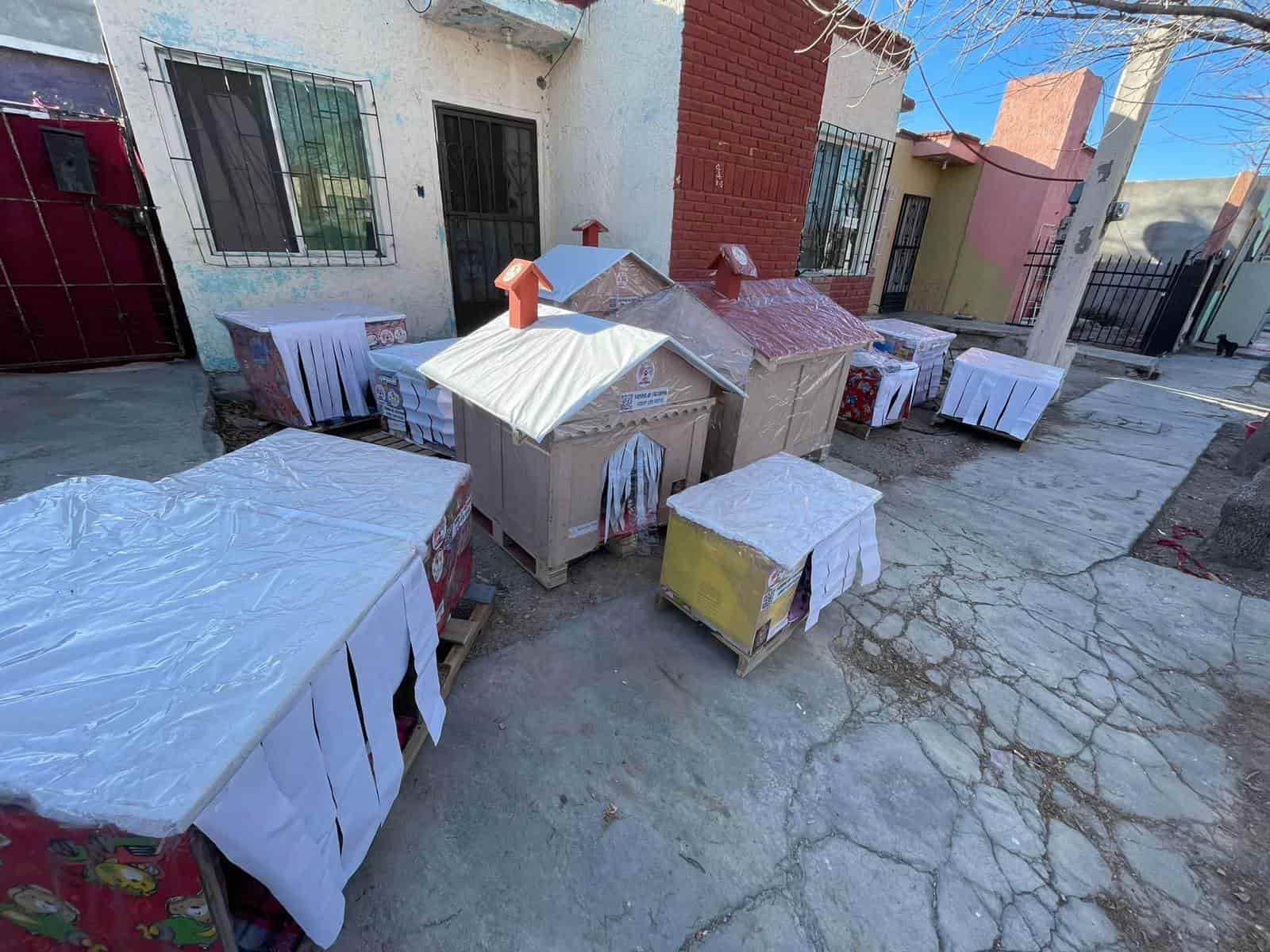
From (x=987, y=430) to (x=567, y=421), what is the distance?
5.46 metres

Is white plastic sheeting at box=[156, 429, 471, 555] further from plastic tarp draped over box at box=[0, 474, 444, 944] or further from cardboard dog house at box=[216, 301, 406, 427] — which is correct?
cardboard dog house at box=[216, 301, 406, 427]

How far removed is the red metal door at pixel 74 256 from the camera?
4.47m

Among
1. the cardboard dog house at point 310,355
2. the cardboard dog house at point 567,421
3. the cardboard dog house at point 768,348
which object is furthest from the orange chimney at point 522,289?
the cardboard dog house at point 310,355

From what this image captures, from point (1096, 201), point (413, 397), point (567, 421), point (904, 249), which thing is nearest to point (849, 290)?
point (1096, 201)

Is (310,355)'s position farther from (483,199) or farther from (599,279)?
(483,199)

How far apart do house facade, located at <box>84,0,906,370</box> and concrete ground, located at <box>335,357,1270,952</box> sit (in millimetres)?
3763

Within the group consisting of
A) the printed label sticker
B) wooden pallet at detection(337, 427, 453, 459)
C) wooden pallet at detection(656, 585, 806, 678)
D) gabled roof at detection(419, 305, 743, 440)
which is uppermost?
gabled roof at detection(419, 305, 743, 440)

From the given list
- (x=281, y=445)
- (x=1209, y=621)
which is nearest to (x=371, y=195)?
(x=281, y=445)

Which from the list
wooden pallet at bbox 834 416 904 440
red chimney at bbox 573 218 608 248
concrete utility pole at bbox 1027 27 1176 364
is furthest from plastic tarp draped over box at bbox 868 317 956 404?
red chimney at bbox 573 218 608 248

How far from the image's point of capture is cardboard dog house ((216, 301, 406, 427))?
3883 mm

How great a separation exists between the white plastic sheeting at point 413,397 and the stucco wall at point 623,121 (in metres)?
2.23

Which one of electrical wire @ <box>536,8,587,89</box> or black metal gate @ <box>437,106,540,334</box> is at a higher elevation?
electrical wire @ <box>536,8,587,89</box>

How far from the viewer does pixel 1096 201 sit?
249 inches

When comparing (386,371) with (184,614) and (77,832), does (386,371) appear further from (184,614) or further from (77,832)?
(77,832)
